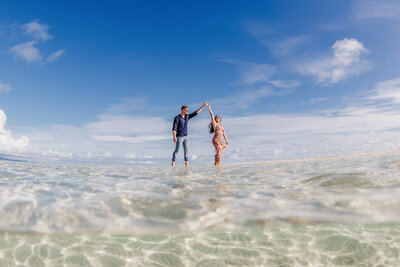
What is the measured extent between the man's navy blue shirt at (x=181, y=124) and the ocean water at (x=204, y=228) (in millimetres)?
7720

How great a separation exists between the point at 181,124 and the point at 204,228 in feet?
30.0

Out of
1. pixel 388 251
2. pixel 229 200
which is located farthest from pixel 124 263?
pixel 388 251

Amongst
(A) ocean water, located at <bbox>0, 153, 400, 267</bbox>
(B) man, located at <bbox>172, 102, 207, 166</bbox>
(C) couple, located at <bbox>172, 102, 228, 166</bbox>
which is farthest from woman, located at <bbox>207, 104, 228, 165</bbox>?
(A) ocean water, located at <bbox>0, 153, 400, 267</bbox>

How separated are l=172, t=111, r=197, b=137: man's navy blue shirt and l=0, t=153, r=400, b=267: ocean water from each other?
7.72 meters

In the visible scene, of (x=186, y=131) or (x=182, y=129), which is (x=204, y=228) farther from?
(x=186, y=131)

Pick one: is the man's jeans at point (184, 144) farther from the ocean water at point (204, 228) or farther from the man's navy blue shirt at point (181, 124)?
the ocean water at point (204, 228)

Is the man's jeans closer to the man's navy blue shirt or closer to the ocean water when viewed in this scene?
the man's navy blue shirt

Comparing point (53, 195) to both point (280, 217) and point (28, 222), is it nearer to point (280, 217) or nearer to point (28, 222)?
point (28, 222)

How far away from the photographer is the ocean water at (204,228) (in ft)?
7.59

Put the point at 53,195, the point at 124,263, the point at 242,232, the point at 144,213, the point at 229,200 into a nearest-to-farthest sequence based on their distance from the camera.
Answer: the point at 124,263
the point at 242,232
the point at 144,213
the point at 229,200
the point at 53,195

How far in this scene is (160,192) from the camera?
420 centimetres

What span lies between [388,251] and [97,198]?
3642 mm

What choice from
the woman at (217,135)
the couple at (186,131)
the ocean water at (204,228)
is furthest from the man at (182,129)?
the ocean water at (204,228)

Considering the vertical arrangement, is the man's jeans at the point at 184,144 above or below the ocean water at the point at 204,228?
above
